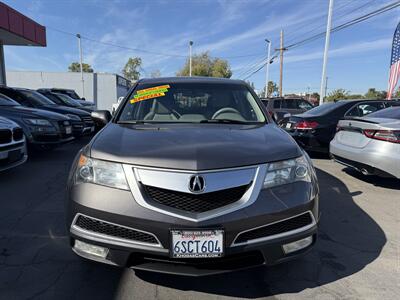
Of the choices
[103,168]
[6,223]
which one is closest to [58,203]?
[6,223]

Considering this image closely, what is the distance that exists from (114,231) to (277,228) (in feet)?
3.51

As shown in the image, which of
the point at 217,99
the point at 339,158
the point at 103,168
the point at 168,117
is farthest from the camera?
the point at 339,158

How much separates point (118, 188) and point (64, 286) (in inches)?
39.1

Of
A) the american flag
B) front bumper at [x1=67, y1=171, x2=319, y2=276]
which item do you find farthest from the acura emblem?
the american flag

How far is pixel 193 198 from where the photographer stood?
2.00 meters

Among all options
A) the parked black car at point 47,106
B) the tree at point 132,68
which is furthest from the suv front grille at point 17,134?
the tree at point 132,68

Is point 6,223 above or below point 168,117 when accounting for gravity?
below

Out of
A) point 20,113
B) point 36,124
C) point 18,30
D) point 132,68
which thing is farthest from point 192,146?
point 132,68

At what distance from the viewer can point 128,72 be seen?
262 feet

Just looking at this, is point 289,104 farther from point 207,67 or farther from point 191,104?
point 207,67

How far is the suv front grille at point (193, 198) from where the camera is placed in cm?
200

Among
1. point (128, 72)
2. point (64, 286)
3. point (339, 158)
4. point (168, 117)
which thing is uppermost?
point (128, 72)

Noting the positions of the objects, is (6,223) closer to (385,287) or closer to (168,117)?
(168,117)

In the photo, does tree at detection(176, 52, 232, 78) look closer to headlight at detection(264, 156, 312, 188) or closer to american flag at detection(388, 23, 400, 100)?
american flag at detection(388, 23, 400, 100)
